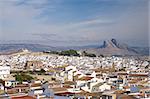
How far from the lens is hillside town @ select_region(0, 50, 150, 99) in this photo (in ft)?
12.8

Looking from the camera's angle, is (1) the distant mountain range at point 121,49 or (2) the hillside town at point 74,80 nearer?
(2) the hillside town at point 74,80

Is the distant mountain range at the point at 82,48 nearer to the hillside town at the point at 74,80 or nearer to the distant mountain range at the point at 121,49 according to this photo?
the distant mountain range at the point at 121,49

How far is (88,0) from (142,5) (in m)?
2.37

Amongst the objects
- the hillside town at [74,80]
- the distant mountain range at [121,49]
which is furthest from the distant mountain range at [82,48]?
the hillside town at [74,80]

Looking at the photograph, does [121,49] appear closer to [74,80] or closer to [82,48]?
[82,48]

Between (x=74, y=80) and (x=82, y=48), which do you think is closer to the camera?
(x=74, y=80)

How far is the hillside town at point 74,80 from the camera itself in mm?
3914

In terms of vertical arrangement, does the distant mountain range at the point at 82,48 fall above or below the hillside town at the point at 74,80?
above

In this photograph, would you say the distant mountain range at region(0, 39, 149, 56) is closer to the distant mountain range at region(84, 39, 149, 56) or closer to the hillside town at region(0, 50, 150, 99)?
the distant mountain range at region(84, 39, 149, 56)

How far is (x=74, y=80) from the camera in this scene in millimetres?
6547

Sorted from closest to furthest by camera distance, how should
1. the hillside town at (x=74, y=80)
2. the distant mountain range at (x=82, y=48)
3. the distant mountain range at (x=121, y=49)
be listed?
1. the hillside town at (x=74, y=80)
2. the distant mountain range at (x=82, y=48)
3. the distant mountain range at (x=121, y=49)

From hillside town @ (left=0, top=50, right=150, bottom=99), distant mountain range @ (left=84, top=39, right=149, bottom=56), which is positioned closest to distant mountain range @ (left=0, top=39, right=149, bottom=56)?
distant mountain range @ (left=84, top=39, right=149, bottom=56)

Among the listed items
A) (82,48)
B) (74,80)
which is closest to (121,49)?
(82,48)

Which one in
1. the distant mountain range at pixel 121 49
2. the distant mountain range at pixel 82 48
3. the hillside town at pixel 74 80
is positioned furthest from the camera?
the distant mountain range at pixel 121 49
